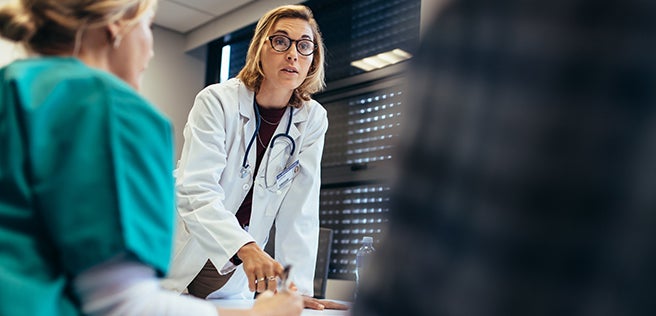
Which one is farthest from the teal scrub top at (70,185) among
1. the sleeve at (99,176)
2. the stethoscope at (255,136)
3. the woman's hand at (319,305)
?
the stethoscope at (255,136)

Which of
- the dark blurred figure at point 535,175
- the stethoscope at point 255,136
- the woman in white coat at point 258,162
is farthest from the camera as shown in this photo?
the stethoscope at point 255,136

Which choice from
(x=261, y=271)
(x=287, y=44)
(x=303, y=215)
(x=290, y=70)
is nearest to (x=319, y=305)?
(x=261, y=271)

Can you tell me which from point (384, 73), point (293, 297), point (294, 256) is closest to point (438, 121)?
point (293, 297)

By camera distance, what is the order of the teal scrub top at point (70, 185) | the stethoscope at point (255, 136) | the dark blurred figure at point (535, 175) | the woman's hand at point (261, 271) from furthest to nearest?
the stethoscope at point (255, 136), the woman's hand at point (261, 271), the teal scrub top at point (70, 185), the dark blurred figure at point (535, 175)

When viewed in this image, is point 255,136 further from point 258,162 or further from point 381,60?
point 381,60

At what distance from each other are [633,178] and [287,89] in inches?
66.2

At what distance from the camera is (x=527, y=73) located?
371mm

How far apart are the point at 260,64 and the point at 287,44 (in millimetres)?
114

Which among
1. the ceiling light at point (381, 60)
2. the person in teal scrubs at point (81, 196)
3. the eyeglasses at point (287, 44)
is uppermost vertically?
the ceiling light at point (381, 60)

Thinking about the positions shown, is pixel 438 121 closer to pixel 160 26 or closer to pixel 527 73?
pixel 527 73

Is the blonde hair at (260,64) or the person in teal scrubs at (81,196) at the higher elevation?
the blonde hair at (260,64)

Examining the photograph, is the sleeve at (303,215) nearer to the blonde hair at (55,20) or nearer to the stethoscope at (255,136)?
the stethoscope at (255,136)

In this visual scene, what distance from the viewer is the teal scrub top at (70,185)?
558 mm

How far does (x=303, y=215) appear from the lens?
193 centimetres
